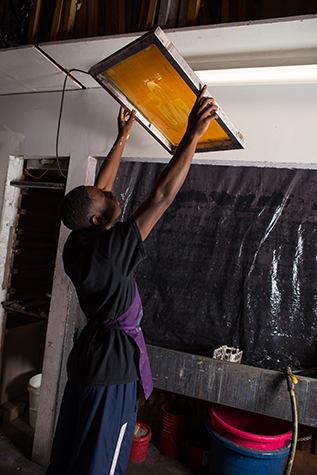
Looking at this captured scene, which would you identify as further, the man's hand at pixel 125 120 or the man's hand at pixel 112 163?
the man's hand at pixel 112 163

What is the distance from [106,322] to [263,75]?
5.49ft

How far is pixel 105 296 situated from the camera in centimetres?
125

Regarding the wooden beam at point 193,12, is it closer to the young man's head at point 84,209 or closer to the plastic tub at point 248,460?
the young man's head at point 84,209

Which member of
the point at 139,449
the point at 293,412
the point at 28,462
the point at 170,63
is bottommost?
the point at 28,462

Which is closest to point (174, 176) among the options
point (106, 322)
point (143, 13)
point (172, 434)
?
point (106, 322)

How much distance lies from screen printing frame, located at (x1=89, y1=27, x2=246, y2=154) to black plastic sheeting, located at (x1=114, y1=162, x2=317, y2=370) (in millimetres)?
579

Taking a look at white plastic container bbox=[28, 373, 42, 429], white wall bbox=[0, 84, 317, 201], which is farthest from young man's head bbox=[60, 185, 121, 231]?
white plastic container bbox=[28, 373, 42, 429]

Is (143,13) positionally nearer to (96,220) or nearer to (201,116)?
(201,116)

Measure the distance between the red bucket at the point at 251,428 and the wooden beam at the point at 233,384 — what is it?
0.13m

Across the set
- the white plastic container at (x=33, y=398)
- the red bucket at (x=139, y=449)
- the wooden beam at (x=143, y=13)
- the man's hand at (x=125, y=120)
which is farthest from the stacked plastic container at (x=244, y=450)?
the wooden beam at (x=143, y=13)

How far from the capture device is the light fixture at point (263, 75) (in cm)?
171

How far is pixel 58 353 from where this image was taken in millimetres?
2318

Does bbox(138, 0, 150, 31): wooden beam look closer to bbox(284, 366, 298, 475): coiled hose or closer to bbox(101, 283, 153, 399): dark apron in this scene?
bbox(101, 283, 153, 399): dark apron

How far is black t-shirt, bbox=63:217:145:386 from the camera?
1.18 m
